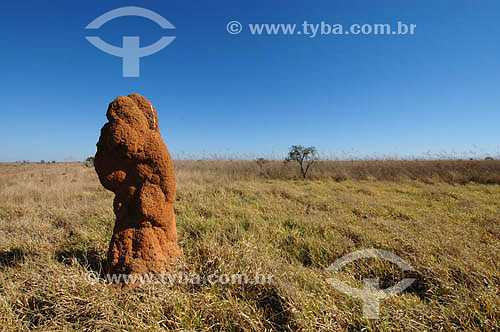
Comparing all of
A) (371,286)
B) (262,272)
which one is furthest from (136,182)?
(371,286)

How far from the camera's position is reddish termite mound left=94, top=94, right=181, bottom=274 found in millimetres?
1952

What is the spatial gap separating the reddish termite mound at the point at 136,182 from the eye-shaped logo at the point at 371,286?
1900mm

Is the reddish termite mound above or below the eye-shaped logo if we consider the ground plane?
above

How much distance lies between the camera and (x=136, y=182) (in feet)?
6.91

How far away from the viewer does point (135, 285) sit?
1958 millimetres

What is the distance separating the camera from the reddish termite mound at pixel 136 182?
1.95m

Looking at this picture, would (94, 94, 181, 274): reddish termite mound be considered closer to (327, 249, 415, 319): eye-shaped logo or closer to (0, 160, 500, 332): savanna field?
(0, 160, 500, 332): savanna field

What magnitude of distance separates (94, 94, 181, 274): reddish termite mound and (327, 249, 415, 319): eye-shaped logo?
1.90 m

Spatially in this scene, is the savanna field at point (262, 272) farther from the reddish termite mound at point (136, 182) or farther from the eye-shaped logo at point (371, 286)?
the reddish termite mound at point (136, 182)

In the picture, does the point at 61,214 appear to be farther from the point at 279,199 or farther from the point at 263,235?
the point at 279,199

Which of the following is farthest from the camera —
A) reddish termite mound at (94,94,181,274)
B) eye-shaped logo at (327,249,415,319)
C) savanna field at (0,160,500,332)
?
reddish termite mound at (94,94,181,274)

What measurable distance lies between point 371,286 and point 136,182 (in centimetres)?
278

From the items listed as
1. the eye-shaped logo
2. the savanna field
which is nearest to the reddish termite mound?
the savanna field

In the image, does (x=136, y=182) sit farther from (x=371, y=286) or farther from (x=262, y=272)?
(x=371, y=286)
